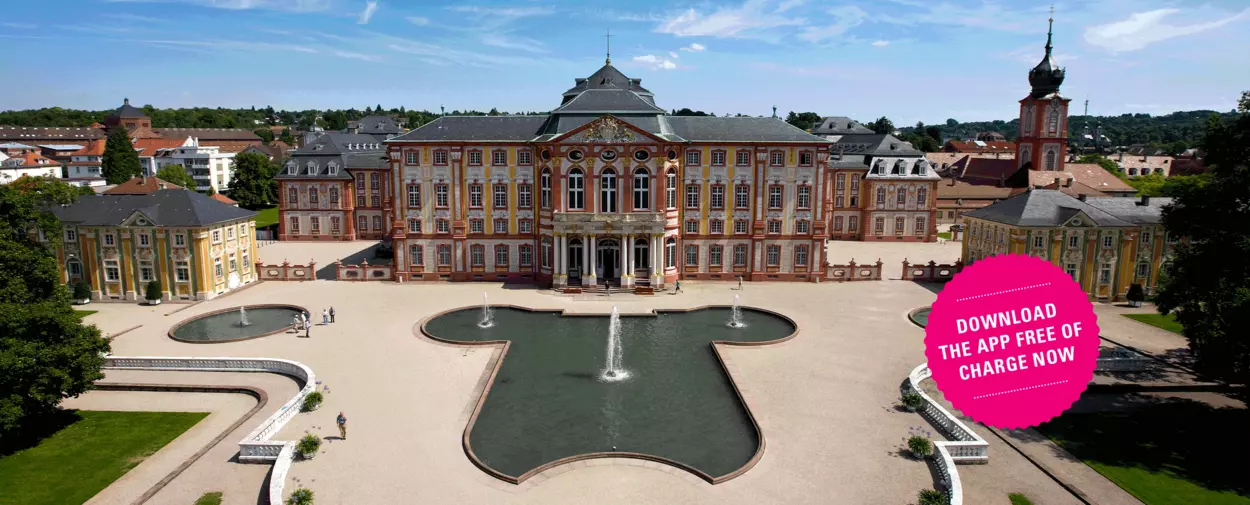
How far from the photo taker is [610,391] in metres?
32.0

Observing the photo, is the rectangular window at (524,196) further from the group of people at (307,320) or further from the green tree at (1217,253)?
the green tree at (1217,253)

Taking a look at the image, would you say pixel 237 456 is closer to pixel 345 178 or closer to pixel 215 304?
pixel 215 304

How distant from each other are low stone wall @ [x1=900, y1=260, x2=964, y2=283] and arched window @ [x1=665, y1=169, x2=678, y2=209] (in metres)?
19.7

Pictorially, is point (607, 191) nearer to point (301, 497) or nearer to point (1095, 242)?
point (301, 497)

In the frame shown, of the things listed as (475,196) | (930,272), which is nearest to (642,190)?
(475,196)

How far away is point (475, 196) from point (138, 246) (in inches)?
915

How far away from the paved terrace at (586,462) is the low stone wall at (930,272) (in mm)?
7098

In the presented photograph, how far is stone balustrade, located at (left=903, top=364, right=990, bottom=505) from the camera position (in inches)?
885

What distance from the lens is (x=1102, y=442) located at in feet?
89.0

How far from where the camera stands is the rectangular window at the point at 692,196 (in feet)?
182

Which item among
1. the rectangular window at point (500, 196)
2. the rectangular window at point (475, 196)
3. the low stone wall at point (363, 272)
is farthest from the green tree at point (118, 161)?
the rectangular window at point (500, 196)

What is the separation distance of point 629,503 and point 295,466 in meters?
11.9

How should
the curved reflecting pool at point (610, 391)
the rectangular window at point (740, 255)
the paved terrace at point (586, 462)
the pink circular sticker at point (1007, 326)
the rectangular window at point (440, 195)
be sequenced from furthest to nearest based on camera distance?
the rectangular window at point (740, 255), the rectangular window at point (440, 195), the curved reflecting pool at point (610, 391), the paved terrace at point (586, 462), the pink circular sticker at point (1007, 326)

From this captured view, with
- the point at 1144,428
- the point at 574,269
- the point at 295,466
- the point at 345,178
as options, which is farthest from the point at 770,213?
the point at 345,178
